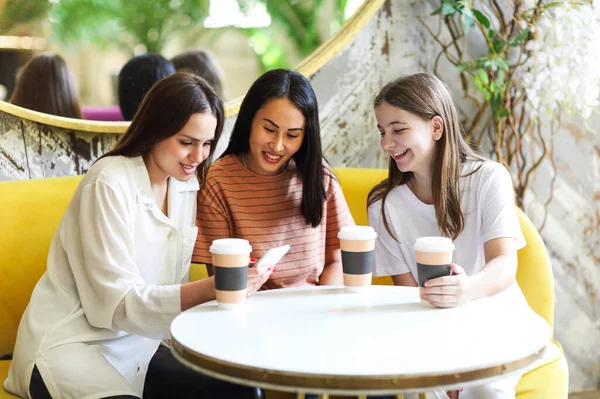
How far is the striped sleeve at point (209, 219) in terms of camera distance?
7.06ft

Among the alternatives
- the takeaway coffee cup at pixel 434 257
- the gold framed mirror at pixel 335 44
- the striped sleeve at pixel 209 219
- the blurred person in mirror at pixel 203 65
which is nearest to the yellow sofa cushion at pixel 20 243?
the striped sleeve at pixel 209 219

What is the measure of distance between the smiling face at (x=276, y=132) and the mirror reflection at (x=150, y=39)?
795mm

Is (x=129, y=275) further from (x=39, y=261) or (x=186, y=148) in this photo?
(x=39, y=261)

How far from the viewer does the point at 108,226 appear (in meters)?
1.79

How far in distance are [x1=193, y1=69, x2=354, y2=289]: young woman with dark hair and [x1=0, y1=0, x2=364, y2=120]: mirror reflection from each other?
699mm

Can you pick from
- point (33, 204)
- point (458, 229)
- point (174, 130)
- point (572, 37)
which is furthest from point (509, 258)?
point (33, 204)

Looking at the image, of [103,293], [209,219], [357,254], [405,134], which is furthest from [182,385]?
[405,134]

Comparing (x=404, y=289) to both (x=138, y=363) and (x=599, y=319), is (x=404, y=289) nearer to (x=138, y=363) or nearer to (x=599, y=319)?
(x=138, y=363)

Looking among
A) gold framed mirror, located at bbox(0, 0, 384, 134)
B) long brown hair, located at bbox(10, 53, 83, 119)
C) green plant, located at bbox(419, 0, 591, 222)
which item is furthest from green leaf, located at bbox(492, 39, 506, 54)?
long brown hair, located at bbox(10, 53, 83, 119)

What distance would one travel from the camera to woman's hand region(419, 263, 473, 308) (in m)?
1.66

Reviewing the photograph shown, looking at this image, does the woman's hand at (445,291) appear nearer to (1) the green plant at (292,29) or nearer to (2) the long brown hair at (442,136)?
(2) the long brown hair at (442,136)

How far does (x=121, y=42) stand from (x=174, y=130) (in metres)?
0.96

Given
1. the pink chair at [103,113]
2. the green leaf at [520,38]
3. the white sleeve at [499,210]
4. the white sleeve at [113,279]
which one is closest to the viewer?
the white sleeve at [113,279]

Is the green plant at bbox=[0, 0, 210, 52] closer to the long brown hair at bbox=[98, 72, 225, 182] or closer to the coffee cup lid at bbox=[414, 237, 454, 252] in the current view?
the long brown hair at bbox=[98, 72, 225, 182]
